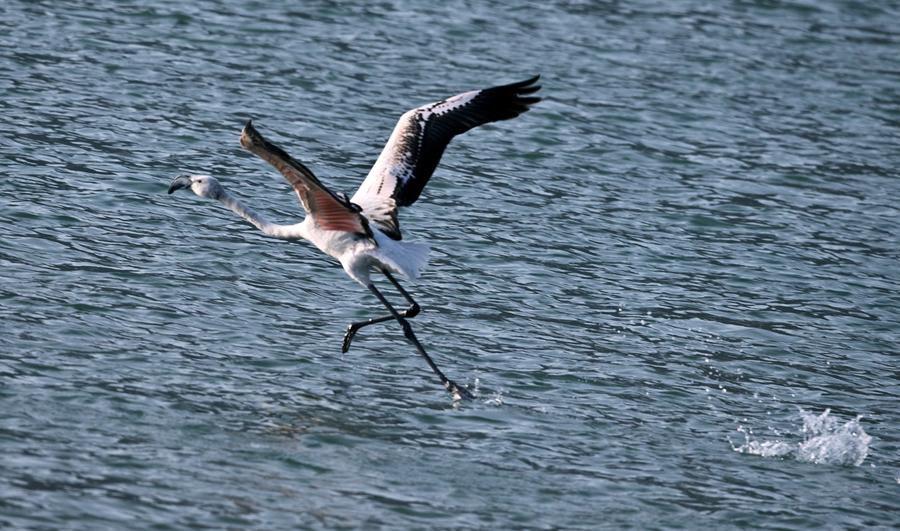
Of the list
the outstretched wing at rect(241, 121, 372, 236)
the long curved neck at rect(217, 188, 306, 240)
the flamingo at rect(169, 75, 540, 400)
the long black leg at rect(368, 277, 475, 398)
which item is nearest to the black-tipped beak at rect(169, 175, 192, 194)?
the flamingo at rect(169, 75, 540, 400)

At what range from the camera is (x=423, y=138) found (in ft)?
40.7

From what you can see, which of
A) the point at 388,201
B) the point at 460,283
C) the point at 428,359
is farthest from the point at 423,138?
the point at 428,359

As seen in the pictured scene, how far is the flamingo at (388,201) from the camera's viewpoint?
37.8ft

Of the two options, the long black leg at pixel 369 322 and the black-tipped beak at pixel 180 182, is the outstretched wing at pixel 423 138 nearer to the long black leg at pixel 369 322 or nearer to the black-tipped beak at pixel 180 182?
the long black leg at pixel 369 322

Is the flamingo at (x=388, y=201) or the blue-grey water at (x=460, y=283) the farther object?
the flamingo at (x=388, y=201)

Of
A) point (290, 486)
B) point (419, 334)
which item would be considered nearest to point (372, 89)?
point (419, 334)

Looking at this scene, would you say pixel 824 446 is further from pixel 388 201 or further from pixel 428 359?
pixel 388 201

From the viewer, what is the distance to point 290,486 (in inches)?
367

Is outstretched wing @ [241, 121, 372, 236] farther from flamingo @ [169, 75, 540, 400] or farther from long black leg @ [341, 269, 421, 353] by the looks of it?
long black leg @ [341, 269, 421, 353]

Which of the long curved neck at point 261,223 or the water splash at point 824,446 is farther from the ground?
the long curved neck at point 261,223

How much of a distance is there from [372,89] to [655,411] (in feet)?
28.3

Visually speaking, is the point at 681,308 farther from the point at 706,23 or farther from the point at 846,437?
the point at 706,23

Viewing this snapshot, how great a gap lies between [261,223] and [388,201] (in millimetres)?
1013

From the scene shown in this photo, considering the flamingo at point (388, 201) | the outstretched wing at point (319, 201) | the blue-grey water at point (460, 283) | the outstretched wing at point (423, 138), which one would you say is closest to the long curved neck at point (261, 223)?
the flamingo at point (388, 201)
